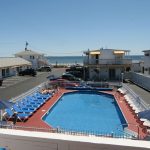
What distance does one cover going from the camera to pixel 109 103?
29.9 m

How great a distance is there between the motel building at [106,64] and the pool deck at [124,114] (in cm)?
1374

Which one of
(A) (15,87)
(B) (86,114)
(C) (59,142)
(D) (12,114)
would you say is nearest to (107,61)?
(A) (15,87)

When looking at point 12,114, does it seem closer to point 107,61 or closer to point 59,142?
point 59,142

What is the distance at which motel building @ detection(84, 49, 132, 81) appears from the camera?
1778 inches

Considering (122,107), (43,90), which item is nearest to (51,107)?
(122,107)

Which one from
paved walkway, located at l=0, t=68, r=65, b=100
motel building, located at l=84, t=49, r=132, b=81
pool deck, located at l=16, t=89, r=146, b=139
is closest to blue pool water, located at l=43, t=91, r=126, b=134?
pool deck, located at l=16, t=89, r=146, b=139

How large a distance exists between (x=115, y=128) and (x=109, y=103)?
9624 mm

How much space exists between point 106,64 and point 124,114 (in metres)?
23.1

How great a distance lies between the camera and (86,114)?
2547cm

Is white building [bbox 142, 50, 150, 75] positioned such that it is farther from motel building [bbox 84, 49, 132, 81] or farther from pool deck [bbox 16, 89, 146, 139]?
pool deck [bbox 16, 89, 146, 139]

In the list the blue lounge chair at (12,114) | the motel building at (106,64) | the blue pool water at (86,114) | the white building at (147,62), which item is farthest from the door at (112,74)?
the blue lounge chair at (12,114)

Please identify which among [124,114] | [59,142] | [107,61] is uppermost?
[107,61]

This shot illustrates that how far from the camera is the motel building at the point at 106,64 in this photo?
148ft

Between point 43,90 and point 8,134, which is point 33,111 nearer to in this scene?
point 43,90
